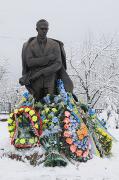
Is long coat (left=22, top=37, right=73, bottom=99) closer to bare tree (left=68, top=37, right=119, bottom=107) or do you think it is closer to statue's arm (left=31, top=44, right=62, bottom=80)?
statue's arm (left=31, top=44, right=62, bottom=80)

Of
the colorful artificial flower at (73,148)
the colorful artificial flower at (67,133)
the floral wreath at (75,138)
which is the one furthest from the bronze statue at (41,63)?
the colorful artificial flower at (73,148)

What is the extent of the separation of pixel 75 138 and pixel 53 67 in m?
1.45

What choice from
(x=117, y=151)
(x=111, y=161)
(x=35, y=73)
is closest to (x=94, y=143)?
(x=111, y=161)

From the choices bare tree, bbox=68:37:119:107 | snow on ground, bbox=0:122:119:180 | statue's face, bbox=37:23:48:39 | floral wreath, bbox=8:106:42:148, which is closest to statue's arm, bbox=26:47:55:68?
statue's face, bbox=37:23:48:39

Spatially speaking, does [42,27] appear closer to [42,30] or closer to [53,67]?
[42,30]

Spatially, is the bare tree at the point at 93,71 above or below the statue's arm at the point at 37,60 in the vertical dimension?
below

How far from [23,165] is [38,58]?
207cm

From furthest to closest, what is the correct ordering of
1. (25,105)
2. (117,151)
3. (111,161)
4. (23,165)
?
(117,151) → (25,105) → (111,161) → (23,165)

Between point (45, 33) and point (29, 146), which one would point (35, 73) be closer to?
point (45, 33)

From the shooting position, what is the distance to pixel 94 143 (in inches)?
295

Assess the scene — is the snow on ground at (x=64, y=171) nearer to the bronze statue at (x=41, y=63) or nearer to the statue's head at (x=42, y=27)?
the bronze statue at (x=41, y=63)

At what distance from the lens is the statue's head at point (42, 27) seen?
293 inches

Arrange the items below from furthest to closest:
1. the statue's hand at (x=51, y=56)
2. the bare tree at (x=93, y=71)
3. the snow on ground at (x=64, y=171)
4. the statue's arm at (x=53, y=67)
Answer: the bare tree at (x=93, y=71), the statue's hand at (x=51, y=56), the statue's arm at (x=53, y=67), the snow on ground at (x=64, y=171)

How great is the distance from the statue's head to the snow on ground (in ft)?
8.04
